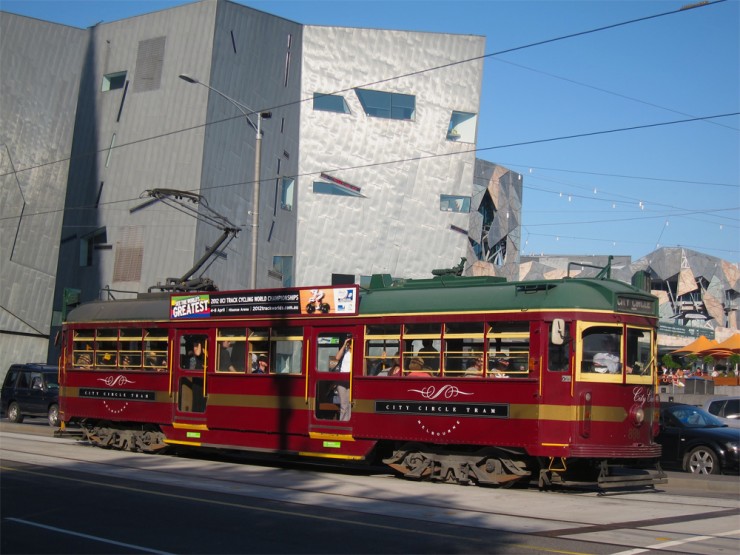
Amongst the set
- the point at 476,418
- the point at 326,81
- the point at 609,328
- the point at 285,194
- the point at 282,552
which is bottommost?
the point at 282,552

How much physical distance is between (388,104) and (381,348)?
28.1 m

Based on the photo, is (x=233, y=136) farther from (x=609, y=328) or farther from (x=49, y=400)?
(x=609, y=328)

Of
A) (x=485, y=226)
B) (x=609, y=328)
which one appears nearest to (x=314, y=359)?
(x=609, y=328)

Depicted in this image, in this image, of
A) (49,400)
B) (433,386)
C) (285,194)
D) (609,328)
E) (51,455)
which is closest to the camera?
(609,328)

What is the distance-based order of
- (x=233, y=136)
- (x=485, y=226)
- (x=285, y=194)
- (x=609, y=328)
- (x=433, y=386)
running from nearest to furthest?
(x=609, y=328), (x=433, y=386), (x=233, y=136), (x=285, y=194), (x=485, y=226)

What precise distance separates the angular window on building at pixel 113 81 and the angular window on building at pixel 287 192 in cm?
833

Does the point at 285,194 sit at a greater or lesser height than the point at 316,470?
greater

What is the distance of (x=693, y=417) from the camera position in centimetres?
1875

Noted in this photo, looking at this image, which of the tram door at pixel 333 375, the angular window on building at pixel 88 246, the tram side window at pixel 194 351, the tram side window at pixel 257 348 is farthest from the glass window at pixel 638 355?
the angular window on building at pixel 88 246

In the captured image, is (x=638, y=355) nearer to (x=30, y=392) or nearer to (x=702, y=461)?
(x=702, y=461)

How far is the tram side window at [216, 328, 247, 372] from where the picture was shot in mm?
18094

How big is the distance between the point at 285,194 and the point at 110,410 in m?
22.0

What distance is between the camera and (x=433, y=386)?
595 inches

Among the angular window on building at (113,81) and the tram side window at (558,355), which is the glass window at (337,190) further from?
the tram side window at (558,355)
